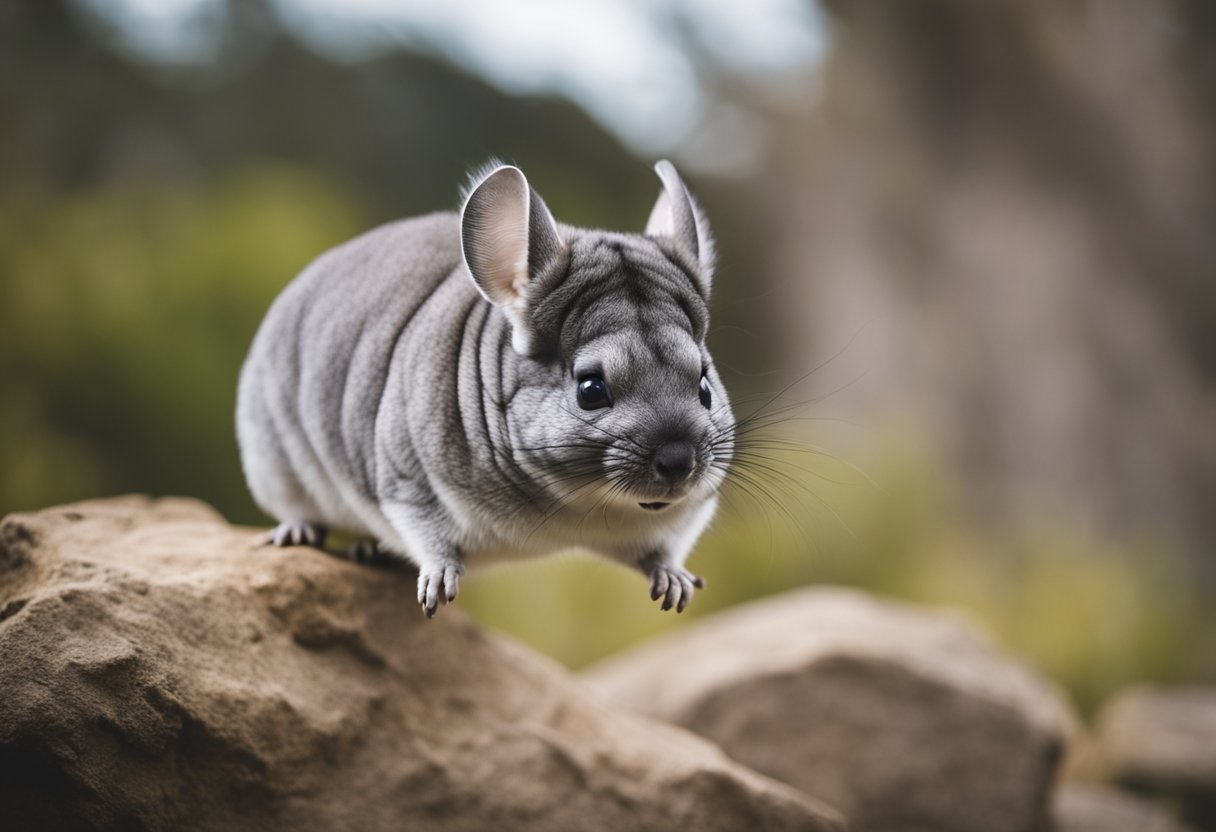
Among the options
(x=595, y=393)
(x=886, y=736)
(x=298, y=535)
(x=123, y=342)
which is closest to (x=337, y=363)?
(x=298, y=535)

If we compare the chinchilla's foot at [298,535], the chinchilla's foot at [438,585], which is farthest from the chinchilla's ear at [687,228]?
the chinchilla's foot at [298,535]

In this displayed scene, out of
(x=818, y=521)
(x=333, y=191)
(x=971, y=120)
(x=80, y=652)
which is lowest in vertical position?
(x=80, y=652)

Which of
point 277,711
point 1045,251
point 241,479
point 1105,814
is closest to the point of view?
point 277,711

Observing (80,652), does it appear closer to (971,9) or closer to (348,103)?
(348,103)


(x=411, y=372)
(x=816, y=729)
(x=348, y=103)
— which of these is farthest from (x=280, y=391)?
(x=348, y=103)

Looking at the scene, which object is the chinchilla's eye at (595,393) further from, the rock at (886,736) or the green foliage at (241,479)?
the green foliage at (241,479)

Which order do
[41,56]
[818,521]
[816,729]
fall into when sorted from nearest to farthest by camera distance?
[816,729] < [41,56] < [818,521]

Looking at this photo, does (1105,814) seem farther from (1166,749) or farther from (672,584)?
(672,584)
